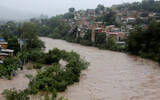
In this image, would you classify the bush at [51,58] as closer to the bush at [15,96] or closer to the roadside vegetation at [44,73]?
the roadside vegetation at [44,73]

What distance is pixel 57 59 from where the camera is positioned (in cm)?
1259

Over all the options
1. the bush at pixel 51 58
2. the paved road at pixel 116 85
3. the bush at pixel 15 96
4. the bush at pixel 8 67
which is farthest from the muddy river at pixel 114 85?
the bush at pixel 51 58

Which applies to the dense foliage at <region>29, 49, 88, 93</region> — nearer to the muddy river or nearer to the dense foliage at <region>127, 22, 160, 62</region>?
the muddy river

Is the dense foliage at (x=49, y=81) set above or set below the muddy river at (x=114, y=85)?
above

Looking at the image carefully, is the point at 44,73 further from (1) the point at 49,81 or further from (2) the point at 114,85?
(2) the point at 114,85

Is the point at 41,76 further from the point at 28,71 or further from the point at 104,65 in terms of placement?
the point at 104,65

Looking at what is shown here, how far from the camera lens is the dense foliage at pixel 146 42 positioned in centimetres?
1523

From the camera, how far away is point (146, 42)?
16.4 metres

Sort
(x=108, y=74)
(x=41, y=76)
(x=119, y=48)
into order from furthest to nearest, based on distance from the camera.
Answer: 1. (x=119, y=48)
2. (x=108, y=74)
3. (x=41, y=76)

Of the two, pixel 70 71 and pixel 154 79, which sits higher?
pixel 70 71

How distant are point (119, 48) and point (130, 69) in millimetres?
7174

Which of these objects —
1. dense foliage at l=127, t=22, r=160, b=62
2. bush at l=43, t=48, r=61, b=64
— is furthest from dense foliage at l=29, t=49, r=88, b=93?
dense foliage at l=127, t=22, r=160, b=62

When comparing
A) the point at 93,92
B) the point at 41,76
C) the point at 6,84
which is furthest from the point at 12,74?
the point at 93,92

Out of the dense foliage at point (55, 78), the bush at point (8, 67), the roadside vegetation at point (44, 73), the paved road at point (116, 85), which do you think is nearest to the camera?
the roadside vegetation at point (44, 73)
